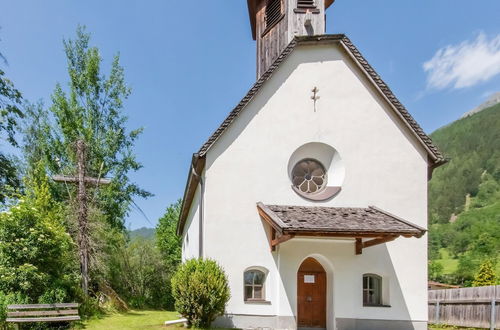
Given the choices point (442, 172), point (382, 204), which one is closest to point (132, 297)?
point (382, 204)

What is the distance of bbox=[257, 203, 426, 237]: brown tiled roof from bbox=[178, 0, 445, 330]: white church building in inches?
2.6

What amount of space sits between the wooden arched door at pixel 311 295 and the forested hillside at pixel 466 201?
1930 inches

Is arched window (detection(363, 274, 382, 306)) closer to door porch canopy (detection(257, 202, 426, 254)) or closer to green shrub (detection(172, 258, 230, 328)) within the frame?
door porch canopy (detection(257, 202, 426, 254))

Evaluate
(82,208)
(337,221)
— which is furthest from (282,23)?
(82,208)

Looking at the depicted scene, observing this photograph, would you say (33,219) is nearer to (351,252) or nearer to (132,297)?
(351,252)

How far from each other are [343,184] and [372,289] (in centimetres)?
353

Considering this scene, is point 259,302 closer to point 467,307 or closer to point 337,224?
point 337,224

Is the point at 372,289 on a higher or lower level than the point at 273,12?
lower

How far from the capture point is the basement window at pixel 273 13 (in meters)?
16.6

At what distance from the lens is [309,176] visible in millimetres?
13906

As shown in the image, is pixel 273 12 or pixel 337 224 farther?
pixel 273 12

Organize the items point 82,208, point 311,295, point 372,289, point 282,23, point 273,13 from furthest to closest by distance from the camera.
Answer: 1. point 273,13
2. point 82,208
3. point 282,23
4. point 372,289
5. point 311,295

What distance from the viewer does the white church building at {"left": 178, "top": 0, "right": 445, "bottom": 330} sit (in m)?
12.4

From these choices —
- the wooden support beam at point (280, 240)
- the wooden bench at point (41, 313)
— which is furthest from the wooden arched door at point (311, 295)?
the wooden bench at point (41, 313)
